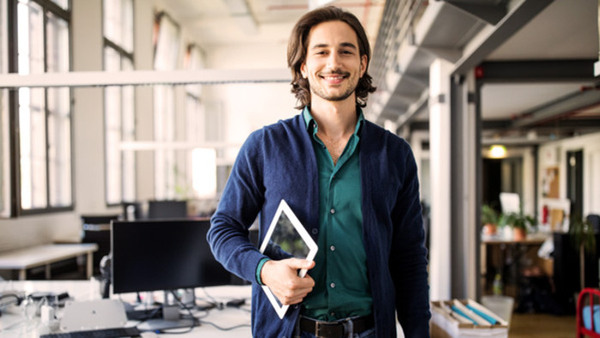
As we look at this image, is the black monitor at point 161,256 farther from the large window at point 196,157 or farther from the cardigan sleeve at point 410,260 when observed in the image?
the large window at point 196,157

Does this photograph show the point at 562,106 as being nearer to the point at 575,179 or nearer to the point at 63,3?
the point at 575,179

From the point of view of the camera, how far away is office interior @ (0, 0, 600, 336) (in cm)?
344

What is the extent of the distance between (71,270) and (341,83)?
466 centimetres

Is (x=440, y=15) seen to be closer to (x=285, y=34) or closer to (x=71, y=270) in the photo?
(x=71, y=270)

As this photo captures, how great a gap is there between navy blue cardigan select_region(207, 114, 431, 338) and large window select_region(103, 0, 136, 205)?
6.37 metres

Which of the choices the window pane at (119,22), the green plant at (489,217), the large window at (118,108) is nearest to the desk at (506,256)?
the green plant at (489,217)

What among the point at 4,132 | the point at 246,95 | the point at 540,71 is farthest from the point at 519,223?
the point at 246,95

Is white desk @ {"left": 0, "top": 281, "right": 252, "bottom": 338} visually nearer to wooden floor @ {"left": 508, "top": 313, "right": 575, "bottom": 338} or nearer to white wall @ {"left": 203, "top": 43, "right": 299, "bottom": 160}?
wooden floor @ {"left": 508, "top": 313, "right": 575, "bottom": 338}

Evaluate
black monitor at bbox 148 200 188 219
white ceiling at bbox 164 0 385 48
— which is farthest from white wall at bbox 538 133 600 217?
black monitor at bbox 148 200 188 219

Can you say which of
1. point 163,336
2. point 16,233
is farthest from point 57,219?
point 163,336

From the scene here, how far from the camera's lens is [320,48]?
1.30m

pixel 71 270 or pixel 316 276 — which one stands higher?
pixel 316 276

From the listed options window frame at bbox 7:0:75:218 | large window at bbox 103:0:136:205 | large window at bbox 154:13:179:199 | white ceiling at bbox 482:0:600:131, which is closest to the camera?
white ceiling at bbox 482:0:600:131

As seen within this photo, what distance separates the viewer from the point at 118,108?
776 cm
